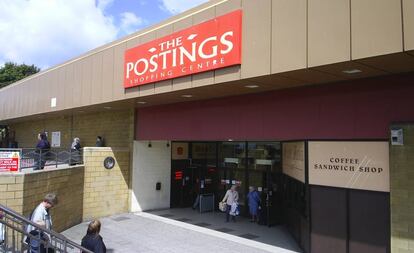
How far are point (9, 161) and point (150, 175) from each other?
6863 mm

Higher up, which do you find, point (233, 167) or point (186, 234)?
point (233, 167)

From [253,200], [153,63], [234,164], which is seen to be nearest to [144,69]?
[153,63]

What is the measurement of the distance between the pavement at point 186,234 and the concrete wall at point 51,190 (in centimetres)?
54

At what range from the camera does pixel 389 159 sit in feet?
26.9

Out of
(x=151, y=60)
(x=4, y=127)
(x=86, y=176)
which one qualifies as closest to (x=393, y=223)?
(x=151, y=60)

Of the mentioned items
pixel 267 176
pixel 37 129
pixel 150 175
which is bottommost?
pixel 150 175

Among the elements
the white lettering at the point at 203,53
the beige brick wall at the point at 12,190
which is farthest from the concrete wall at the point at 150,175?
the white lettering at the point at 203,53

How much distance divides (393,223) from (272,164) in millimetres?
6817

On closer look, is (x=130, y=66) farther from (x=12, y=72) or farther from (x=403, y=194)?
(x=12, y=72)

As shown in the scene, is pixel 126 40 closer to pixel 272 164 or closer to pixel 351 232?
pixel 272 164

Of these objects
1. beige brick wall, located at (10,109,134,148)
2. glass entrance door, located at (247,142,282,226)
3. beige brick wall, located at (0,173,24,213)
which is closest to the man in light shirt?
beige brick wall, located at (0,173,24,213)

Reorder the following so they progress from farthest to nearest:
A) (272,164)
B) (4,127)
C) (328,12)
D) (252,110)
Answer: (4,127) → (272,164) → (252,110) → (328,12)

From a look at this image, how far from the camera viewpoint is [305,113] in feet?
32.7

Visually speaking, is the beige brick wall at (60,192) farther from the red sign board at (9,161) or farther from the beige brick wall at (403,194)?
the beige brick wall at (403,194)
